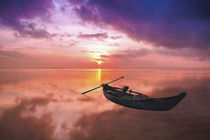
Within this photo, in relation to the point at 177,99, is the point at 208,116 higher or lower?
lower

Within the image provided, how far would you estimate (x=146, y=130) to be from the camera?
8641mm

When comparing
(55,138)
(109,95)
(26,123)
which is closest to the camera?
(55,138)

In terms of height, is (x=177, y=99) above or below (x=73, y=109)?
above

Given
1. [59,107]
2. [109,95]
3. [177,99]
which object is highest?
[177,99]

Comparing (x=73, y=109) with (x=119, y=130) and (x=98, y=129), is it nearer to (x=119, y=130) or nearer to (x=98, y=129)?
(x=98, y=129)

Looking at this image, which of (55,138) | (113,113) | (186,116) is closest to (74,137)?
(55,138)

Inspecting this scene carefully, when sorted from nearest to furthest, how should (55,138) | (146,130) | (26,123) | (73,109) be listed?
(55,138), (146,130), (26,123), (73,109)

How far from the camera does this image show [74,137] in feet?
25.6

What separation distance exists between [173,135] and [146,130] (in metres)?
1.79

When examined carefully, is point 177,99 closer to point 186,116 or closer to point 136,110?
point 186,116

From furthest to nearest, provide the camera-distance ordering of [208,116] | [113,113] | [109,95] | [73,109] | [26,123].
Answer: [109,95], [73,109], [113,113], [208,116], [26,123]

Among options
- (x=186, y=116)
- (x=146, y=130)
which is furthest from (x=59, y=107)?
(x=186, y=116)

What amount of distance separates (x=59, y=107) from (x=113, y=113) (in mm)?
6946

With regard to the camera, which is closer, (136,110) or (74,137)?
(74,137)
